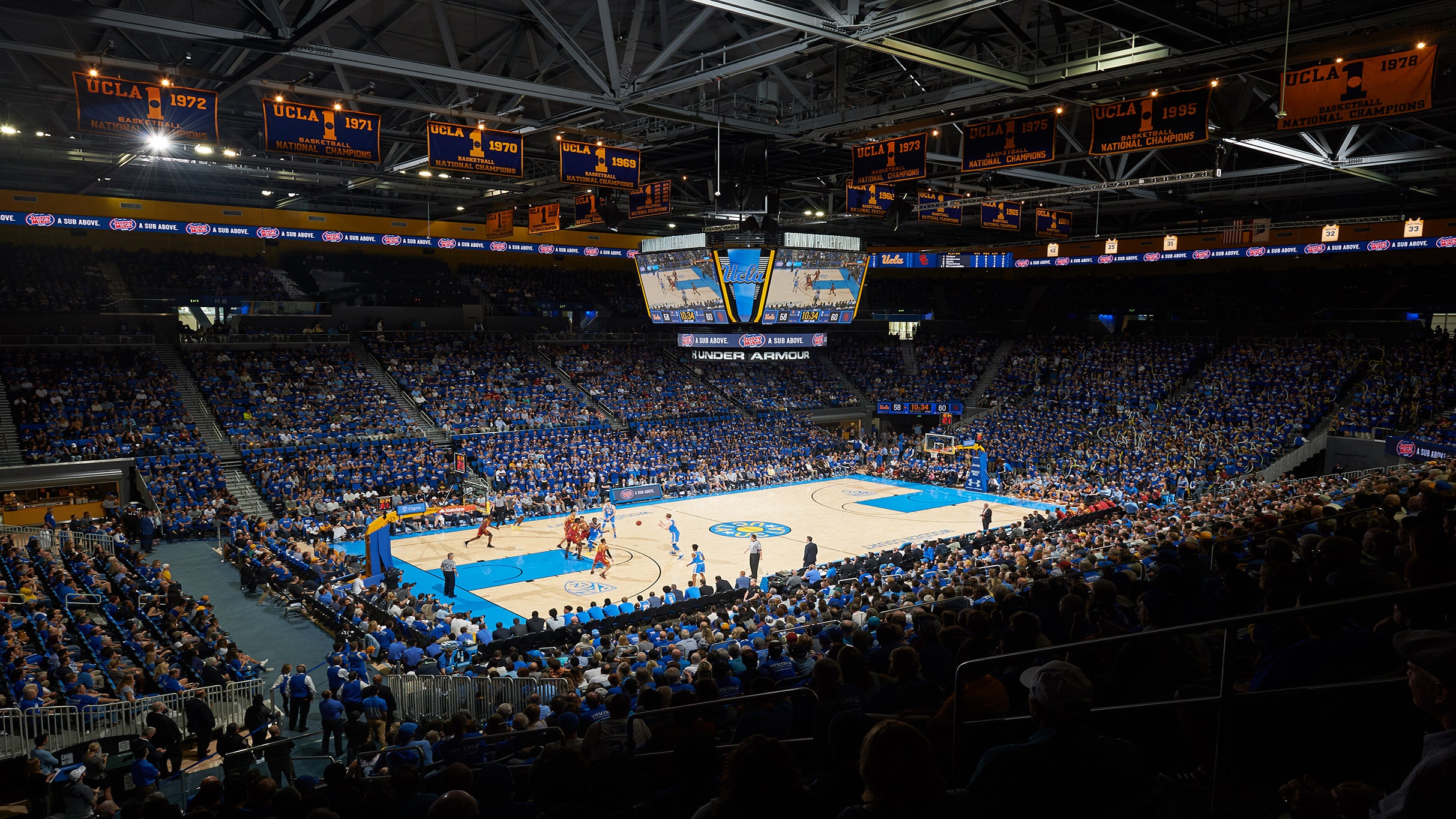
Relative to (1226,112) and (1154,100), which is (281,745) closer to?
(1154,100)

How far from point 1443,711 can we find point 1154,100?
15063mm

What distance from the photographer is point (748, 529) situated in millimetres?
30219

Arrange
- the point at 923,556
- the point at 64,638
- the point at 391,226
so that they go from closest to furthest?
the point at 64,638
the point at 923,556
the point at 391,226

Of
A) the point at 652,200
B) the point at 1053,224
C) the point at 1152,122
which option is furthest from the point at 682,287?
the point at 1152,122

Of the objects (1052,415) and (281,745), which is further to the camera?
(1052,415)

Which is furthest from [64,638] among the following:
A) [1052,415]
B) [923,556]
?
[1052,415]

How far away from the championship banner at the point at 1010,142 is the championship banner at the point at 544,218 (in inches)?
603

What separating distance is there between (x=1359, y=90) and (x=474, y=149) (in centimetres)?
1475

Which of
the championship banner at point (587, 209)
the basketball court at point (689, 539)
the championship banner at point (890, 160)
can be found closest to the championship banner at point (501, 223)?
the championship banner at point (587, 209)

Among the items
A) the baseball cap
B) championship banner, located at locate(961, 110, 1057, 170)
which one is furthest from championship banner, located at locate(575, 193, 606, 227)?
the baseball cap

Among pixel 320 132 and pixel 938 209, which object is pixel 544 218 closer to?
pixel 938 209

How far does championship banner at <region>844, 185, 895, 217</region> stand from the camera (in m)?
24.4

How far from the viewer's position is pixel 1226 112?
21266 millimetres

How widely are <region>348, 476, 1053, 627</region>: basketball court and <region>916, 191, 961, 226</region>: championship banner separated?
1098 centimetres
